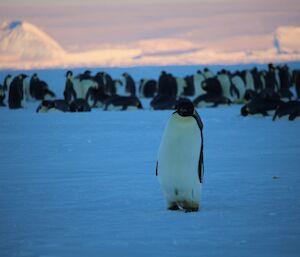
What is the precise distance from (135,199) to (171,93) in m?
21.0

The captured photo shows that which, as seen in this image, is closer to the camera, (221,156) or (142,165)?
(142,165)

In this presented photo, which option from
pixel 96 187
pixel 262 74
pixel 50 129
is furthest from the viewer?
pixel 262 74

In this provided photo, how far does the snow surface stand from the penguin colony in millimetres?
3969

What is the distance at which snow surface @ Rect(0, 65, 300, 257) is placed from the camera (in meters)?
4.59

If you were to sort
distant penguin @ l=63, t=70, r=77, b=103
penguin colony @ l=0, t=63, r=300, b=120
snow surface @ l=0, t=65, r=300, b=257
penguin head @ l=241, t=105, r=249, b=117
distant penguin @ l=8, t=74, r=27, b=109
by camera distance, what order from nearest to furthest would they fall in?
snow surface @ l=0, t=65, r=300, b=257, penguin head @ l=241, t=105, r=249, b=117, penguin colony @ l=0, t=63, r=300, b=120, distant penguin @ l=8, t=74, r=27, b=109, distant penguin @ l=63, t=70, r=77, b=103

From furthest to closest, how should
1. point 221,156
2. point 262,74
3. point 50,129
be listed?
point 262,74 < point 50,129 < point 221,156

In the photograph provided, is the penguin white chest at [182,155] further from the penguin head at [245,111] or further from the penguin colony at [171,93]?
the penguin head at [245,111]

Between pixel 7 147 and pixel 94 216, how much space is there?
5.87 meters

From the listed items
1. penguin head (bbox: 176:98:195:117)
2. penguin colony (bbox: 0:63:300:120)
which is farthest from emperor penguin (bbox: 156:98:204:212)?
penguin colony (bbox: 0:63:300:120)

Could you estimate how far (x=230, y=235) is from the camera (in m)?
4.80

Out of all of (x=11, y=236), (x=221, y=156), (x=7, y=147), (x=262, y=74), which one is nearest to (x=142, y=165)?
(x=221, y=156)

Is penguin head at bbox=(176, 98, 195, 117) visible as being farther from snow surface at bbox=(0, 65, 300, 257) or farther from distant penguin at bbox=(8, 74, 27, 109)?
distant penguin at bbox=(8, 74, 27, 109)

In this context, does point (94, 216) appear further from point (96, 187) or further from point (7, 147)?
point (7, 147)

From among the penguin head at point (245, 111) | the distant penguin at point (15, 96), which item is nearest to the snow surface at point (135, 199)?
the penguin head at point (245, 111)
